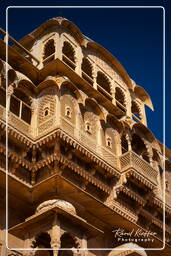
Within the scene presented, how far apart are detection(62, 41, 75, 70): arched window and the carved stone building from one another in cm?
4

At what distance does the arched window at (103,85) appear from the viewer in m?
18.5

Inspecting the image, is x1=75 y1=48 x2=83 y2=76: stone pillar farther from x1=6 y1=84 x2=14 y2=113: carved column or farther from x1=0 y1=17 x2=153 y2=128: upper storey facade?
x1=6 y1=84 x2=14 y2=113: carved column

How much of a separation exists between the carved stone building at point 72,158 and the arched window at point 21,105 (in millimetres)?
32

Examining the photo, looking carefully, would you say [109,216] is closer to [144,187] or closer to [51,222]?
[144,187]

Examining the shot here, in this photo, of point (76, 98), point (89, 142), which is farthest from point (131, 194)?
point (76, 98)

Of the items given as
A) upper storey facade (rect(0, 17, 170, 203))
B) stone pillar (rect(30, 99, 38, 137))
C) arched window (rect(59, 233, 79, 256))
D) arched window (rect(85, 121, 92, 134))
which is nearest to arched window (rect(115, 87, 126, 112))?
upper storey facade (rect(0, 17, 170, 203))

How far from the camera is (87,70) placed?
19.2m

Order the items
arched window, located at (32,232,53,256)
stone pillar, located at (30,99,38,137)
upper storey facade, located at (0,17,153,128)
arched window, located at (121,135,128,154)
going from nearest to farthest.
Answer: arched window, located at (32,232,53,256) → stone pillar, located at (30,99,38,137) → upper storey facade, located at (0,17,153,128) → arched window, located at (121,135,128,154)

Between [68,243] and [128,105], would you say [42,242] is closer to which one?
[68,243]

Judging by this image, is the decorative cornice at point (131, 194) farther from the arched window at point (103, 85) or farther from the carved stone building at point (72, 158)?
the arched window at point (103, 85)

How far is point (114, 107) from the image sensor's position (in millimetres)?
17703

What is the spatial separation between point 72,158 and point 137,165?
8.99ft

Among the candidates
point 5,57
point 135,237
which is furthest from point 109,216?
point 5,57

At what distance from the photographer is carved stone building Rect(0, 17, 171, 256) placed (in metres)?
12.7
